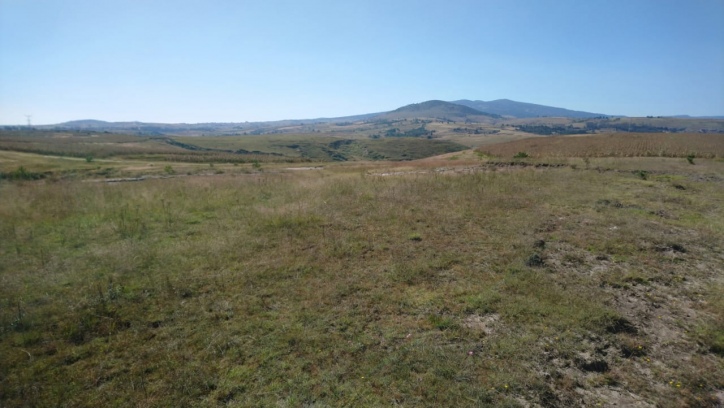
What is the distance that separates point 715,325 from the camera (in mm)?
6320

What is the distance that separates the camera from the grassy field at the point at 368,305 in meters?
5.13

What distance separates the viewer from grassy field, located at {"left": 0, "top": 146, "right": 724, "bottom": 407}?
513 cm

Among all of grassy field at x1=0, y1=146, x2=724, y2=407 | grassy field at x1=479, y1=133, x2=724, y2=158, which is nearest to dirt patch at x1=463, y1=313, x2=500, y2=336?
grassy field at x1=0, y1=146, x2=724, y2=407

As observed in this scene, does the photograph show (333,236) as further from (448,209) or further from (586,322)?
(586,322)

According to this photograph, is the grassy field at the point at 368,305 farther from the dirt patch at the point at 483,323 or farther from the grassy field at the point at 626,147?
the grassy field at the point at 626,147

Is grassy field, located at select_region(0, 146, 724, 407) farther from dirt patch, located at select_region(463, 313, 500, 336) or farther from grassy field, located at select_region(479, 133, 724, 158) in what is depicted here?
grassy field, located at select_region(479, 133, 724, 158)

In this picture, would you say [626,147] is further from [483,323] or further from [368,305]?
[368,305]

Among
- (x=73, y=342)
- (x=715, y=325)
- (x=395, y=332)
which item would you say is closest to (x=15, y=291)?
(x=73, y=342)

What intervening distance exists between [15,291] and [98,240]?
3649 millimetres

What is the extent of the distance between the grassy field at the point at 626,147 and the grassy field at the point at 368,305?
59.9 ft

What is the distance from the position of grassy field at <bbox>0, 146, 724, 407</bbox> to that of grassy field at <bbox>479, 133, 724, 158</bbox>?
18267 millimetres

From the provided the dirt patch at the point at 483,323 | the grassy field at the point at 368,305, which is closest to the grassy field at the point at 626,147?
the grassy field at the point at 368,305

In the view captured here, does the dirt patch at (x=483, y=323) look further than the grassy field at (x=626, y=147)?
No

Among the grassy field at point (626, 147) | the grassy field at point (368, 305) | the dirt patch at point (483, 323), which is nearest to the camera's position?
the grassy field at point (368, 305)
